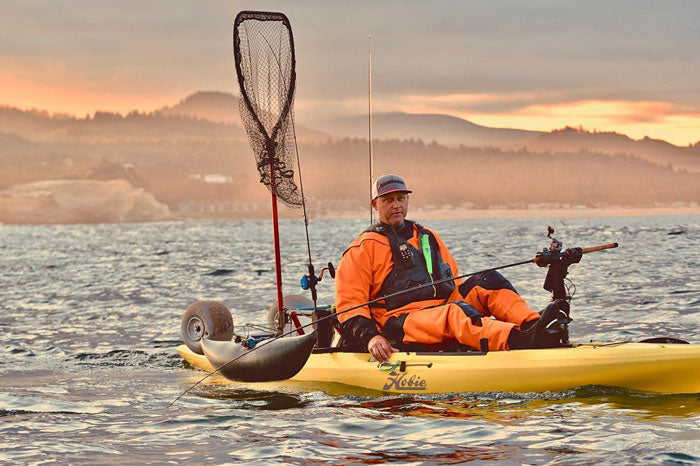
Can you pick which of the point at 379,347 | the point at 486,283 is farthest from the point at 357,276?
the point at 486,283

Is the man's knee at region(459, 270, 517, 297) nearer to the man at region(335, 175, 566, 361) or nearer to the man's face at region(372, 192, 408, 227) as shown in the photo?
the man at region(335, 175, 566, 361)

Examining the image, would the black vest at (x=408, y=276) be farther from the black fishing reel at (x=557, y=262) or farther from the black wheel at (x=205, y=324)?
the black wheel at (x=205, y=324)

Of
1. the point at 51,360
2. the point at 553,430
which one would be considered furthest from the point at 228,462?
the point at 51,360

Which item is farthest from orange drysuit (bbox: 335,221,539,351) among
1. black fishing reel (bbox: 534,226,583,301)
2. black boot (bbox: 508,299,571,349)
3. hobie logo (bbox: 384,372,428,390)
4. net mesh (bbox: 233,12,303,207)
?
net mesh (bbox: 233,12,303,207)

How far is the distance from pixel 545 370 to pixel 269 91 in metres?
4.87

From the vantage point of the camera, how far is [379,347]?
28.8 feet

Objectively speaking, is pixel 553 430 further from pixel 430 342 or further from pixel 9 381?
pixel 9 381

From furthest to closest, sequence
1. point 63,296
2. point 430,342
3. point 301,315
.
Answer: point 63,296
point 301,315
point 430,342

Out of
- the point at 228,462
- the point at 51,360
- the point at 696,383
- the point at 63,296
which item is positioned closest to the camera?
the point at 228,462

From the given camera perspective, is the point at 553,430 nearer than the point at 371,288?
Yes

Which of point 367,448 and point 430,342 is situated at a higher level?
point 430,342

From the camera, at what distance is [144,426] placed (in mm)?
8133

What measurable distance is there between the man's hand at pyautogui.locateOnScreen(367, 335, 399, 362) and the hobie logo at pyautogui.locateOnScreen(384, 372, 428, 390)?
0.71 ft

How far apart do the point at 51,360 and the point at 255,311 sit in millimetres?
6555
